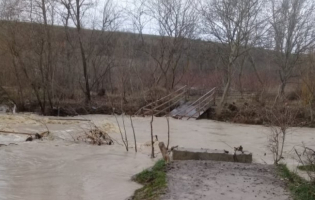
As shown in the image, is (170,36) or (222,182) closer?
(222,182)

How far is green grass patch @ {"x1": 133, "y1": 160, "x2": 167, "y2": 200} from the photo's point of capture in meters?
7.57

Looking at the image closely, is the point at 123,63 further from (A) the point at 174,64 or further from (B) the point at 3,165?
(B) the point at 3,165

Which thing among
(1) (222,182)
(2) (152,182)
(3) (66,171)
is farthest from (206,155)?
(3) (66,171)

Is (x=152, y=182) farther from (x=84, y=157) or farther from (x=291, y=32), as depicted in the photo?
(x=291, y=32)

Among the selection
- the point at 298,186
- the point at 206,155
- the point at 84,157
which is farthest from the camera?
the point at 84,157

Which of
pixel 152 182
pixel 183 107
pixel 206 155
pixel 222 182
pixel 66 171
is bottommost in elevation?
pixel 66 171

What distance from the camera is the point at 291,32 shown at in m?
30.8

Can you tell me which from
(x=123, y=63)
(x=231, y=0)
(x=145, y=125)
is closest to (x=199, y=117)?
(x=145, y=125)

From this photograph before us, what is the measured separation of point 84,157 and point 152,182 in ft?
13.2

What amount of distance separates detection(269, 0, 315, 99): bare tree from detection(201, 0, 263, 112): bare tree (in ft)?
10.3

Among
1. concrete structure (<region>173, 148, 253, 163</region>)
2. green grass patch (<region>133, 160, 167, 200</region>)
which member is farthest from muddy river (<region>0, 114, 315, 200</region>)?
concrete structure (<region>173, 148, 253, 163</region>)

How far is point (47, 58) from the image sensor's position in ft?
88.1

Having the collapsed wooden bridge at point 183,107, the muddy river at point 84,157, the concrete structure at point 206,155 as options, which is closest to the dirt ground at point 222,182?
the concrete structure at point 206,155

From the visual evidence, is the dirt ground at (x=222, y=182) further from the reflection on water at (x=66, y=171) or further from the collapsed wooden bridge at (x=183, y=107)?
the collapsed wooden bridge at (x=183, y=107)
